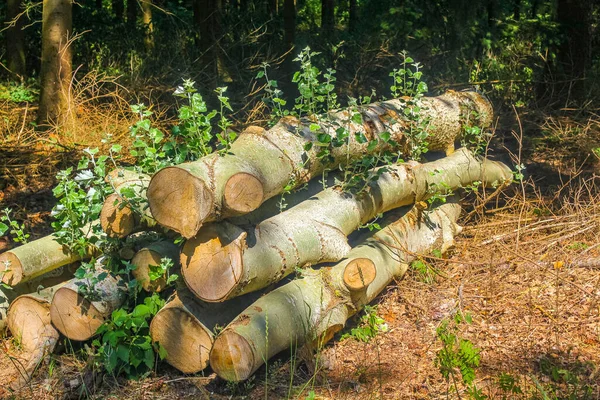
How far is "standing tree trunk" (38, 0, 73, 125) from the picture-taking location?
9.36 metres

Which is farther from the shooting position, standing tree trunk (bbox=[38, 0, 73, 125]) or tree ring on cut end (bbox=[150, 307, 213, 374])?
standing tree trunk (bbox=[38, 0, 73, 125])

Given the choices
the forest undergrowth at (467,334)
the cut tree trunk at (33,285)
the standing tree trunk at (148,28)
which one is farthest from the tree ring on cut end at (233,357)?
the standing tree trunk at (148,28)

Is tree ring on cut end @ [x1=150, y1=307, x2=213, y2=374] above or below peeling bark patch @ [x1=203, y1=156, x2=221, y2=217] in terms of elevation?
below

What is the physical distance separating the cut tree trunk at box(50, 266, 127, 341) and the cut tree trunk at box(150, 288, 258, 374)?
1.25 feet

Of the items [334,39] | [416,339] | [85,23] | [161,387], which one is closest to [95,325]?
[161,387]

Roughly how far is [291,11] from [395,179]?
839cm

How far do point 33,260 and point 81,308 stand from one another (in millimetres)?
655

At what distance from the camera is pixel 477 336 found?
4984 mm

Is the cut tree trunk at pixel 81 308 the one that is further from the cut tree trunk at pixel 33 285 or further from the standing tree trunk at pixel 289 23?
the standing tree trunk at pixel 289 23

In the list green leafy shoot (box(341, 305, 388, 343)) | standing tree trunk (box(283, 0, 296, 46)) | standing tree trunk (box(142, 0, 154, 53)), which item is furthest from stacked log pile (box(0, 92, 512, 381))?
standing tree trunk (box(283, 0, 296, 46))

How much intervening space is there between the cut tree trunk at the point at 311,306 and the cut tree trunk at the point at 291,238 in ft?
0.48

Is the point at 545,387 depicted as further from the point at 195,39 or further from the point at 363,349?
the point at 195,39

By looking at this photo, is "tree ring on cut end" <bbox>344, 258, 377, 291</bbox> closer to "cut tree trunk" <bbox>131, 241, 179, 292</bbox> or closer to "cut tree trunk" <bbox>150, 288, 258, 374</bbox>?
"cut tree trunk" <bbox>150, 288, 258, 374</bbox>

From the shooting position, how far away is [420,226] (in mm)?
6516
